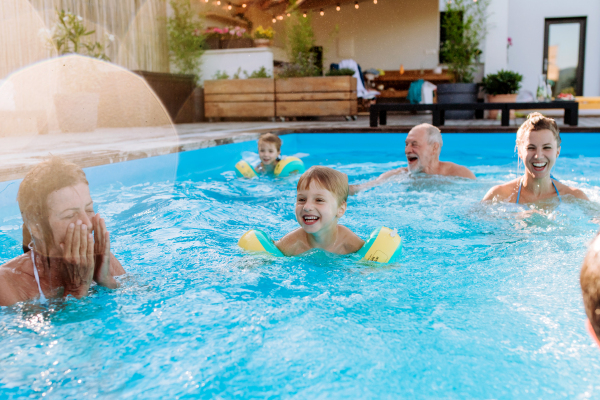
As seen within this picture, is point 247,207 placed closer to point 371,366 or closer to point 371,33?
point 371,366

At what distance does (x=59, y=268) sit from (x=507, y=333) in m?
1.64

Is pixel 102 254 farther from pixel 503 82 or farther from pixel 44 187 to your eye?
pixel 503 82

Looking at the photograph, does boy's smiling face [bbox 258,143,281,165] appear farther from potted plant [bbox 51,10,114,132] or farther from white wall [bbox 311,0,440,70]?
white wall [bbox 311,0,440,70]

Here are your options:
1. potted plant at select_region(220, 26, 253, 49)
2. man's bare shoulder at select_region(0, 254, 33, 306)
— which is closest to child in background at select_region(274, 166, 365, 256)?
man's bare shoulder at select_region(0, 254, 33, 306)

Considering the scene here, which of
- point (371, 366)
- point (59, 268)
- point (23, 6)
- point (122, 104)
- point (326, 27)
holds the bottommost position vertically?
point (371, 366)

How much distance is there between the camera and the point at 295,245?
2.79 metres

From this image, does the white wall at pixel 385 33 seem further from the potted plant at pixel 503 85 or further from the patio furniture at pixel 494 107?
the patio furniture at pixel 494 107

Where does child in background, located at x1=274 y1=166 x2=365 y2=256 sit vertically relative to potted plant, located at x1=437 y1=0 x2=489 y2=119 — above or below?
below

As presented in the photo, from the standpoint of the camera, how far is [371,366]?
1.69 m

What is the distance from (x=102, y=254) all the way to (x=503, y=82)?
10.0 meters

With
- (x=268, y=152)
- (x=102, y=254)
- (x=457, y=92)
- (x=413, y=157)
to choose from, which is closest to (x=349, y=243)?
(x=102, y=254)

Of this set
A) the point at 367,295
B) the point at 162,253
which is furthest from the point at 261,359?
the point at 162,253

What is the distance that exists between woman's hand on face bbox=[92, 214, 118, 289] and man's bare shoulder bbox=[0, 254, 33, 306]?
246 mm

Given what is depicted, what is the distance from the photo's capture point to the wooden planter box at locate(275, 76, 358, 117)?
11.0 m
